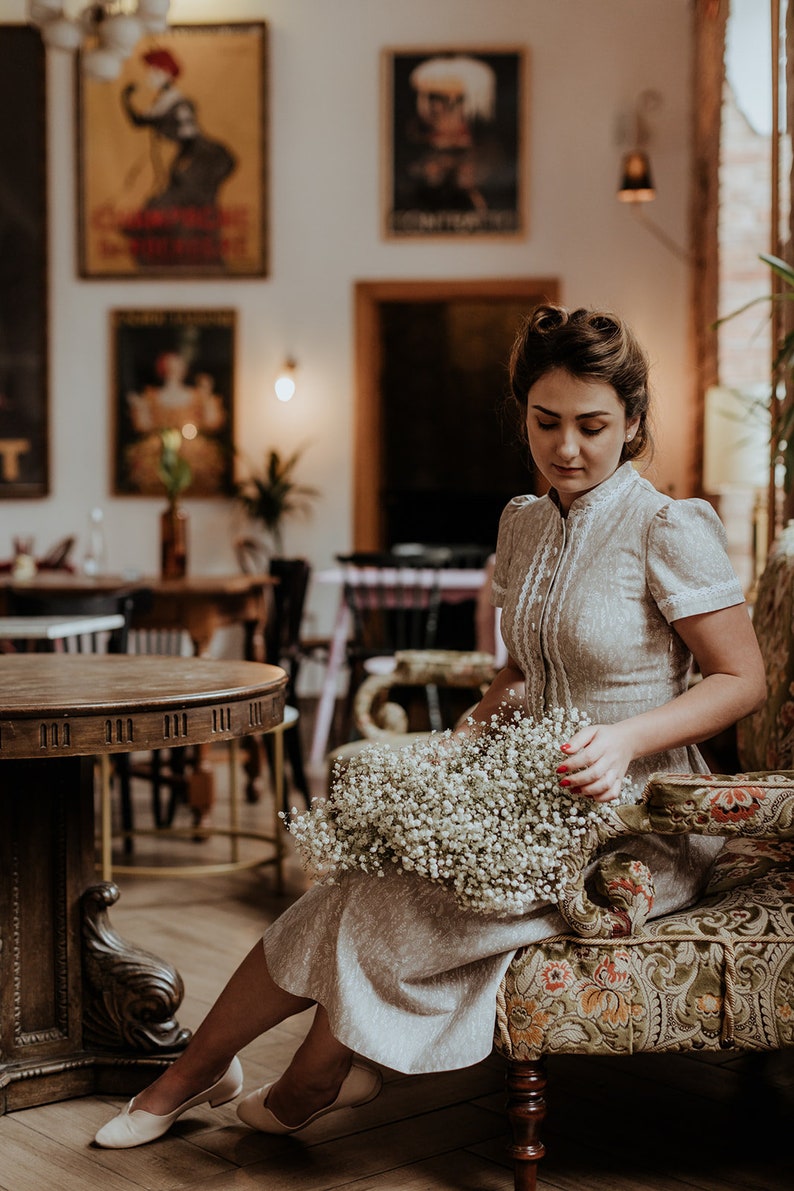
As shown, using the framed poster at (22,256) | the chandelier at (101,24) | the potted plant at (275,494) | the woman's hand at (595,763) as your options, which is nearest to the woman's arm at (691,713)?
the woman's hand at (595,763)

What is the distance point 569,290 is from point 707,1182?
21.0 ft

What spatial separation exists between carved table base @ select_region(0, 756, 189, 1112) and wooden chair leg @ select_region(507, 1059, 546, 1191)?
76 cm

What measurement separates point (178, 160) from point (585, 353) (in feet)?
21.6

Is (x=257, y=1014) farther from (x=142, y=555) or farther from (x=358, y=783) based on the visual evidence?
(x=142, y=555)

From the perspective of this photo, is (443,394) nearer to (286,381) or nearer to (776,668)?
(286,381)

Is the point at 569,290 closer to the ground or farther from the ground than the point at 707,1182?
farther from the ground

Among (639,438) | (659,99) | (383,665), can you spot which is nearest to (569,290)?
(659,99)

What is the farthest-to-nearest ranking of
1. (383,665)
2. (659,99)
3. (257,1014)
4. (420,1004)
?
1. (659,99)
2. (383,665)
3. (257,1014)
4. (420,1004)

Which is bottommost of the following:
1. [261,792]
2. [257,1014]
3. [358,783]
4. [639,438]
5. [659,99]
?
[261,792]

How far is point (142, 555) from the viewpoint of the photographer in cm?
802

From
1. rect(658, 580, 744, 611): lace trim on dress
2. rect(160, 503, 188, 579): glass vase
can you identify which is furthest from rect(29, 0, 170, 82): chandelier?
rect(658, 580, 744, 611): lace trim on dress

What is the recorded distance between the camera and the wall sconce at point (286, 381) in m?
7.88

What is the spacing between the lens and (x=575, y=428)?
1.95 meters

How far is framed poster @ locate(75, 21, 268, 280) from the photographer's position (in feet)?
25.8
